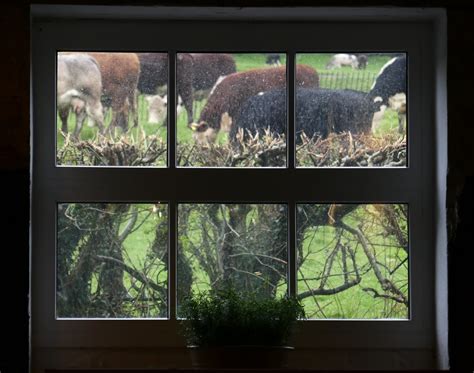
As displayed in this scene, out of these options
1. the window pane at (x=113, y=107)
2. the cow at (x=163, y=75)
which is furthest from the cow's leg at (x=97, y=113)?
the cow at (x=163, y=75)

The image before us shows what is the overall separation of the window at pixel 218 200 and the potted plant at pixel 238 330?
0.16 m

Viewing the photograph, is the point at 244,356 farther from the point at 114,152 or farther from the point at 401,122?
the point at 401,122

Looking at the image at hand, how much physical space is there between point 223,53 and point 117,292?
83 centimetres

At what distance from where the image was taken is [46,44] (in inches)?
104

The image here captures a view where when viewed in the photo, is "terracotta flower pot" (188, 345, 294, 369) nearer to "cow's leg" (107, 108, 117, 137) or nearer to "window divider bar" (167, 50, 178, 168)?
"window divider bar" (167, 50, 178, 168)

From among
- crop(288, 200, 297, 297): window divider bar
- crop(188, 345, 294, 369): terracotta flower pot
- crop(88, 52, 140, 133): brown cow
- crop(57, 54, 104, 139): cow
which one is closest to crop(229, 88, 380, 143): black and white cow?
crop(288, 200, 297, 297): window divider bar

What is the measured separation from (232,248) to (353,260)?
0.39m

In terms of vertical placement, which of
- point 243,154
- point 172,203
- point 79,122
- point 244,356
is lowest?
point 244,356

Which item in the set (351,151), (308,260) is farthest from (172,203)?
(351,151)

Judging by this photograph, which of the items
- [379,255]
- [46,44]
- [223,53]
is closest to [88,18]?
[46,44]

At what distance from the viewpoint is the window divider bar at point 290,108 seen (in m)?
2.66

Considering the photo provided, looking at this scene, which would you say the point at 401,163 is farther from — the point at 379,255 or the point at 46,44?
the point at 46,44

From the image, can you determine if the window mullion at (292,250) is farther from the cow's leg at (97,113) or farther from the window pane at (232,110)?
the cow's leg at (97,113)

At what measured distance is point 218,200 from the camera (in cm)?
265
